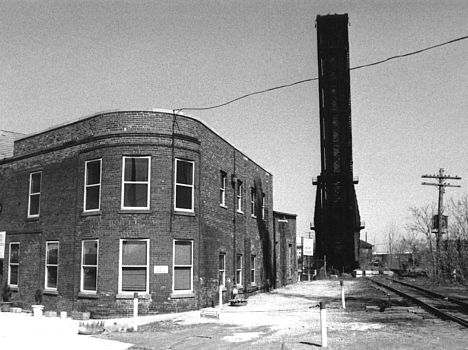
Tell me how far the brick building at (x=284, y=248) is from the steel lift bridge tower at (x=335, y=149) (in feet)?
38.6

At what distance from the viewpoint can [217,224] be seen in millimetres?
21781

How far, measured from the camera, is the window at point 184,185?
62.3 ft

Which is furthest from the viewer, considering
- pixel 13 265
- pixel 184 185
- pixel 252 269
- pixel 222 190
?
pixel 252 269

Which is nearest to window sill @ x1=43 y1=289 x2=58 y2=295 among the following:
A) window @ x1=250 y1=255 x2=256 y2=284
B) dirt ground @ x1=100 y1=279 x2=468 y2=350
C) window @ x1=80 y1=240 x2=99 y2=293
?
window @ x1=80 y1=240 x2=99 y2=293

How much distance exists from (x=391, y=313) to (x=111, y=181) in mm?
10508

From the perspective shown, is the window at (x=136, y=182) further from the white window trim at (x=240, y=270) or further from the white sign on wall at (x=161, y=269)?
the white window trim at (x=240, y=270)

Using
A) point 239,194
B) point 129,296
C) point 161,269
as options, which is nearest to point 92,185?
point 161,269

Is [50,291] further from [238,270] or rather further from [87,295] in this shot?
[238,270]

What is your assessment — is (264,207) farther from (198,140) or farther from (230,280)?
(198,140)

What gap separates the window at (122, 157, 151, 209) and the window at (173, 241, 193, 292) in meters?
1.95

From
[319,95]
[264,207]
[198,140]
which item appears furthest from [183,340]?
[319,95]

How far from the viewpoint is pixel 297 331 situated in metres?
13.5

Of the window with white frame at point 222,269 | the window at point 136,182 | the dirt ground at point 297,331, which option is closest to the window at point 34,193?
the window at point 136,182

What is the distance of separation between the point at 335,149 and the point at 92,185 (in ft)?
110
